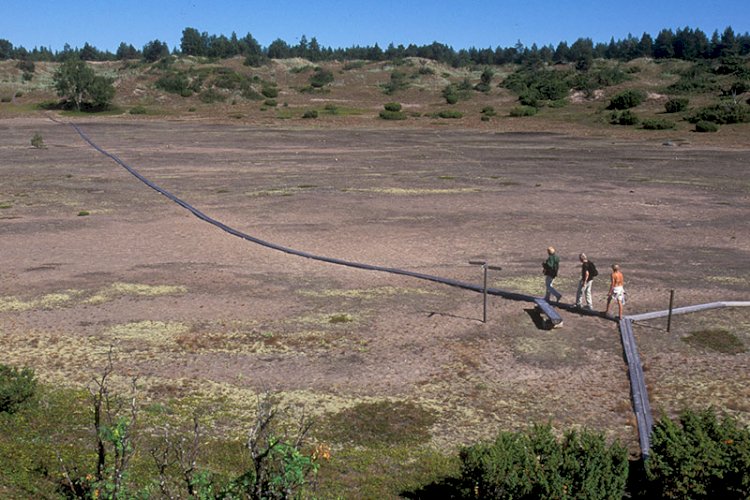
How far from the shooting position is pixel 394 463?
11578 millimetres

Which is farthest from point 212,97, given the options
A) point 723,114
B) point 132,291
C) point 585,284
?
point 585,284

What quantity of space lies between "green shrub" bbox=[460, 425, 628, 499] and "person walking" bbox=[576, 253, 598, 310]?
8940 mm

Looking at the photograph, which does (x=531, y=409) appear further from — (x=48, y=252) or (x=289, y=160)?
(x=289, y=160)

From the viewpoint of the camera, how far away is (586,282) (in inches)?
730

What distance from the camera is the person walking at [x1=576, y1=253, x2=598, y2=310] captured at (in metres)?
18.3

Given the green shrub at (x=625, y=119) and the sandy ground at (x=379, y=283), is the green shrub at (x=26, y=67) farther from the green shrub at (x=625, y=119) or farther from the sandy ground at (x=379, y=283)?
the green shrub at (x=625, y=119)

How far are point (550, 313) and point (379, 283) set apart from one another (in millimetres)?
5651

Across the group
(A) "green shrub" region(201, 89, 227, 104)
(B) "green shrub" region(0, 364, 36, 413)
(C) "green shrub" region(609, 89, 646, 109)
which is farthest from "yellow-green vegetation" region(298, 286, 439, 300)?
(A) "green shrub" region(201, 89, 227, 104)

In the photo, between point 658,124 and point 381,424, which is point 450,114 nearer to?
point 658,124

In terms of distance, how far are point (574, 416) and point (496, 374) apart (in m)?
2.22

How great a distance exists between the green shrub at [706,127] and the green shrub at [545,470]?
63.8m

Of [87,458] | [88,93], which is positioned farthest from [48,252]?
[88,93]

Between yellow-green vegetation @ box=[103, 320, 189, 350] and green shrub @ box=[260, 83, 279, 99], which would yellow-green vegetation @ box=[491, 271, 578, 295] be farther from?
green shrub @ box=[260, 83, 279, 99]

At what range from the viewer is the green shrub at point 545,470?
8953 mm
